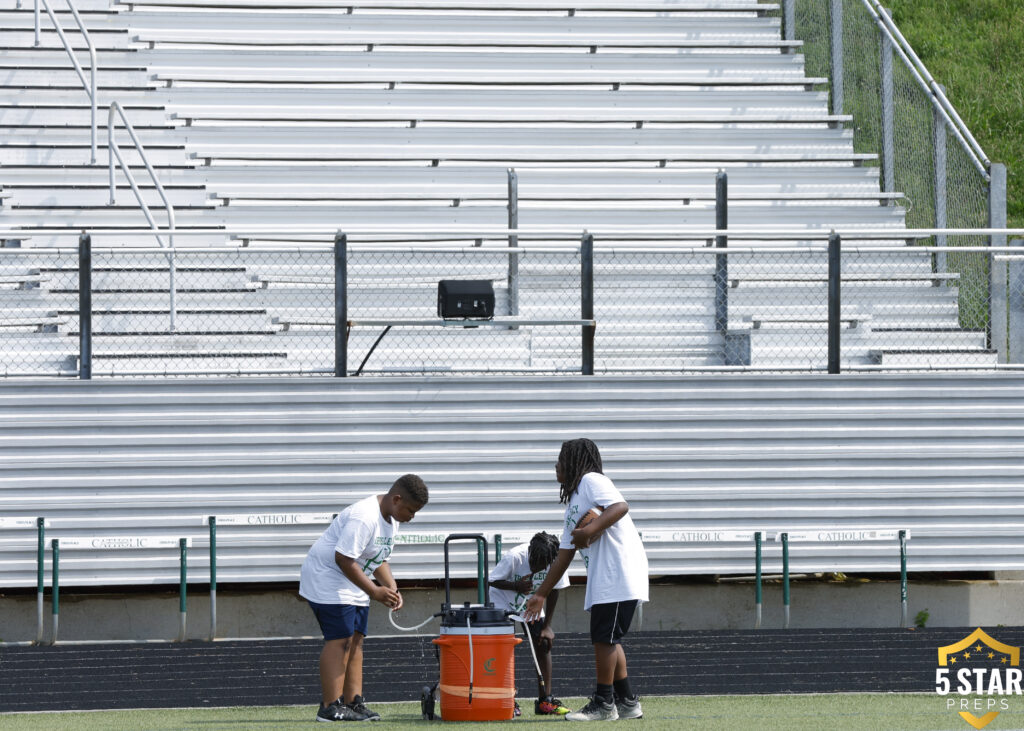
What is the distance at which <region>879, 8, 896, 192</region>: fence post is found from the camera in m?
15.8

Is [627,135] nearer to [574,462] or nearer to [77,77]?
[77,77]

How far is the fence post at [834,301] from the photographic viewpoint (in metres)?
12.5

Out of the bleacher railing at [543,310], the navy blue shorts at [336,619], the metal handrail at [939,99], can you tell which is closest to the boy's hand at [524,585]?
the navy blue shorts at [336,619]

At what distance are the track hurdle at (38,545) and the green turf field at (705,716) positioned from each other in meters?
3.25

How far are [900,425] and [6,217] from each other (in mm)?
8144

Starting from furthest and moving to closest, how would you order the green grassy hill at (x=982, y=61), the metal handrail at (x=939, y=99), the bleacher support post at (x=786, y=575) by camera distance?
the green grassy hill at (x=982, y=61), the metal handrail at (x=939, y=99), the bleacher support post at (x=786, y=575)

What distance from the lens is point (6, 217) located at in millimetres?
14781

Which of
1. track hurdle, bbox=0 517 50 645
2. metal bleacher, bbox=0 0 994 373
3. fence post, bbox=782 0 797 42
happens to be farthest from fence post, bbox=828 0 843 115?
track hurdle, bbox=0 517 50 645

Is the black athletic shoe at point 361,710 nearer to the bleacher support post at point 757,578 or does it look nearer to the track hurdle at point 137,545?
the track hurdle at point 137,545

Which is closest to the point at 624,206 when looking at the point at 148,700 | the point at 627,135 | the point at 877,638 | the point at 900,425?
the point at 627,135

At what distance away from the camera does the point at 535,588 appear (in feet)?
27.5

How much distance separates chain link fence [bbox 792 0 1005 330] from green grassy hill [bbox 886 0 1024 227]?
5.86m

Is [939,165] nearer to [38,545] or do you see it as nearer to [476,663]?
[38,545]

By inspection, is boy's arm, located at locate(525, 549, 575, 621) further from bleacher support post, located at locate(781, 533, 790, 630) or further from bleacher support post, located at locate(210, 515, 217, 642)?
bleacher support post, located at locate(781, 533, 790, 630)
